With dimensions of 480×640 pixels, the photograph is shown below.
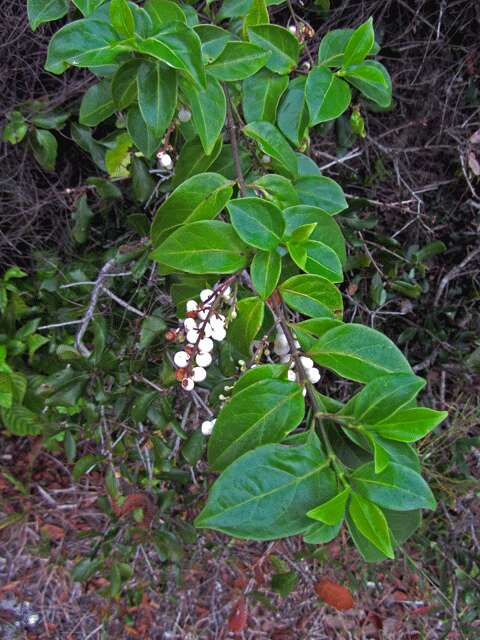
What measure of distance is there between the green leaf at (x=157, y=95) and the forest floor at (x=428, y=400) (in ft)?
2.87

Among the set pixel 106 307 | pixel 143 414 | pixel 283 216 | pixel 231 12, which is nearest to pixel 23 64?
pixel 106 307

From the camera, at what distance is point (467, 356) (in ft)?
5.88

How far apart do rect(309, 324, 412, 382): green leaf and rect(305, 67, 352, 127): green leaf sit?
319 mm

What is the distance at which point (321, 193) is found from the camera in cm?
91

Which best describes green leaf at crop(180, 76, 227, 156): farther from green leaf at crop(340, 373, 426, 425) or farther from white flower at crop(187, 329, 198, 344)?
green leaf at crop(340, 373, 426, 425)

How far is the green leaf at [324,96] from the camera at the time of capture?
0.82 m

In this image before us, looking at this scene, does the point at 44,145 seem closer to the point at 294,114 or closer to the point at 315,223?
the point at 294,114

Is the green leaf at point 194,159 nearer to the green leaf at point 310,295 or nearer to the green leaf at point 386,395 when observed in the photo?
the green leaf at point 310,295

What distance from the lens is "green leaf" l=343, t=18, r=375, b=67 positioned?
0.86 meters

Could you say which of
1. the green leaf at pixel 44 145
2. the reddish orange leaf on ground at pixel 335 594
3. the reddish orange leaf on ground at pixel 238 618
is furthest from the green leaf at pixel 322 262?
the reddish orange leaf on ground at pixel 238 618

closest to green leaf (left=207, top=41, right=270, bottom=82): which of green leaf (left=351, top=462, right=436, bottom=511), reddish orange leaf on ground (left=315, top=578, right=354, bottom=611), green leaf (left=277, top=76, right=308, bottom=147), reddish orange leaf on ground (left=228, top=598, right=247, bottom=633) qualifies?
green leaf (left=277, top=76, right=308, bottom=147)

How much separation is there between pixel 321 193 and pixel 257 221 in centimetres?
24

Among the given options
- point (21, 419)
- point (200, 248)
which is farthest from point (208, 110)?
point (21, 419)

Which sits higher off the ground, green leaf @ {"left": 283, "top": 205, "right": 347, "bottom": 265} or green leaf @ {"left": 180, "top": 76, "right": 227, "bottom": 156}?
green leaf @ {"left": 180, "top": 76, "right": 227, "bottom": 156}
